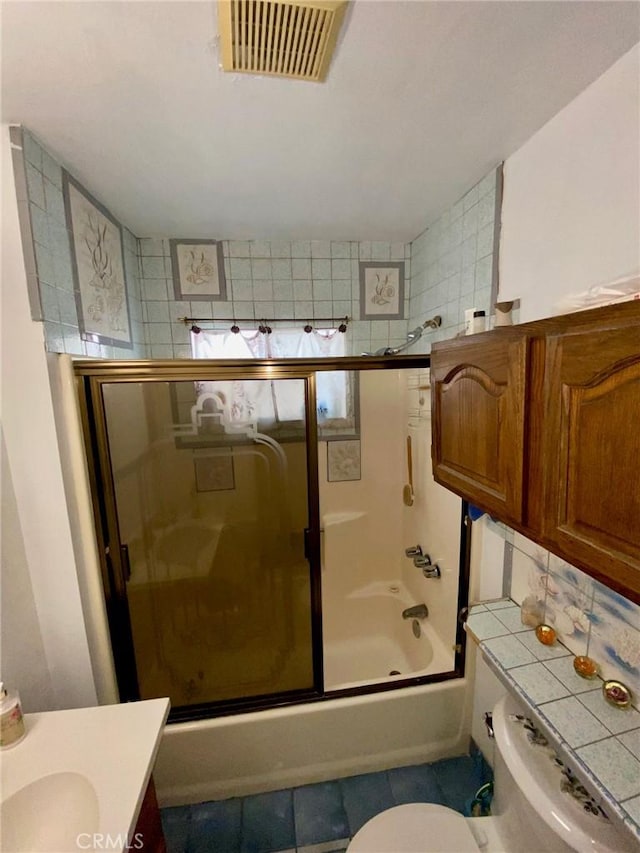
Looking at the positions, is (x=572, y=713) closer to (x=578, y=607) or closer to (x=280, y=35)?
(x=578, y=607)

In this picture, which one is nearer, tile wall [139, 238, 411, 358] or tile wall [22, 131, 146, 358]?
tile wall [22, 131, 146, 358]

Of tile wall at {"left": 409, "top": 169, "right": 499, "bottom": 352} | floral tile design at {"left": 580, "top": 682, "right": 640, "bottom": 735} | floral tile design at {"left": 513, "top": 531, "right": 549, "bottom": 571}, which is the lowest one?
floral tile design at {"left": 580, "top": 682, "right": 640, "bottom": 735}

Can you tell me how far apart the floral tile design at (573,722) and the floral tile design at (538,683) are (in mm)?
19

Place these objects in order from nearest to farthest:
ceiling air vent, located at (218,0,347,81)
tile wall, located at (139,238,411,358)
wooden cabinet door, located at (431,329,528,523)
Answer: ceiling air vent, located at (218,0,347,81) < wooden cabinet door, located at (431,329,528,523) < tile wall, located at (139,238,411,358)

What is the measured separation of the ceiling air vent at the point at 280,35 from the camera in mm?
A: 707

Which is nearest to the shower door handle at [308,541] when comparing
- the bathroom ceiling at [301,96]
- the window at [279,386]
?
the window at [279,386]

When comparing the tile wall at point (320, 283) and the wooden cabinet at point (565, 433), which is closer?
the wooden cabinet at point (565, 433)

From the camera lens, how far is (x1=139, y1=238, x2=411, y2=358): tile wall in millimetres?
1937

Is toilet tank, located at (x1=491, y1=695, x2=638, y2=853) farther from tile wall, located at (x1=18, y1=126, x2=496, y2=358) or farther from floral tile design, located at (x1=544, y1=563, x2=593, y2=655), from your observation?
tile wall, located at (x1=18, y1=126, x2=496, y2=358)

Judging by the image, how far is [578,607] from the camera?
1.04 m

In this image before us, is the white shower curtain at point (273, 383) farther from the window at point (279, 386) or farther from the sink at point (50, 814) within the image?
the sink at point (50, 814)

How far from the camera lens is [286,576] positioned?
5.61ft

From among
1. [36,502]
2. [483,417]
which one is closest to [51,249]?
[36,502]

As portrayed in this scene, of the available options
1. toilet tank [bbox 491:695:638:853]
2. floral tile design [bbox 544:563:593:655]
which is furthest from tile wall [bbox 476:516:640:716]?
toilet tank [bbox 491:695:638:853]
